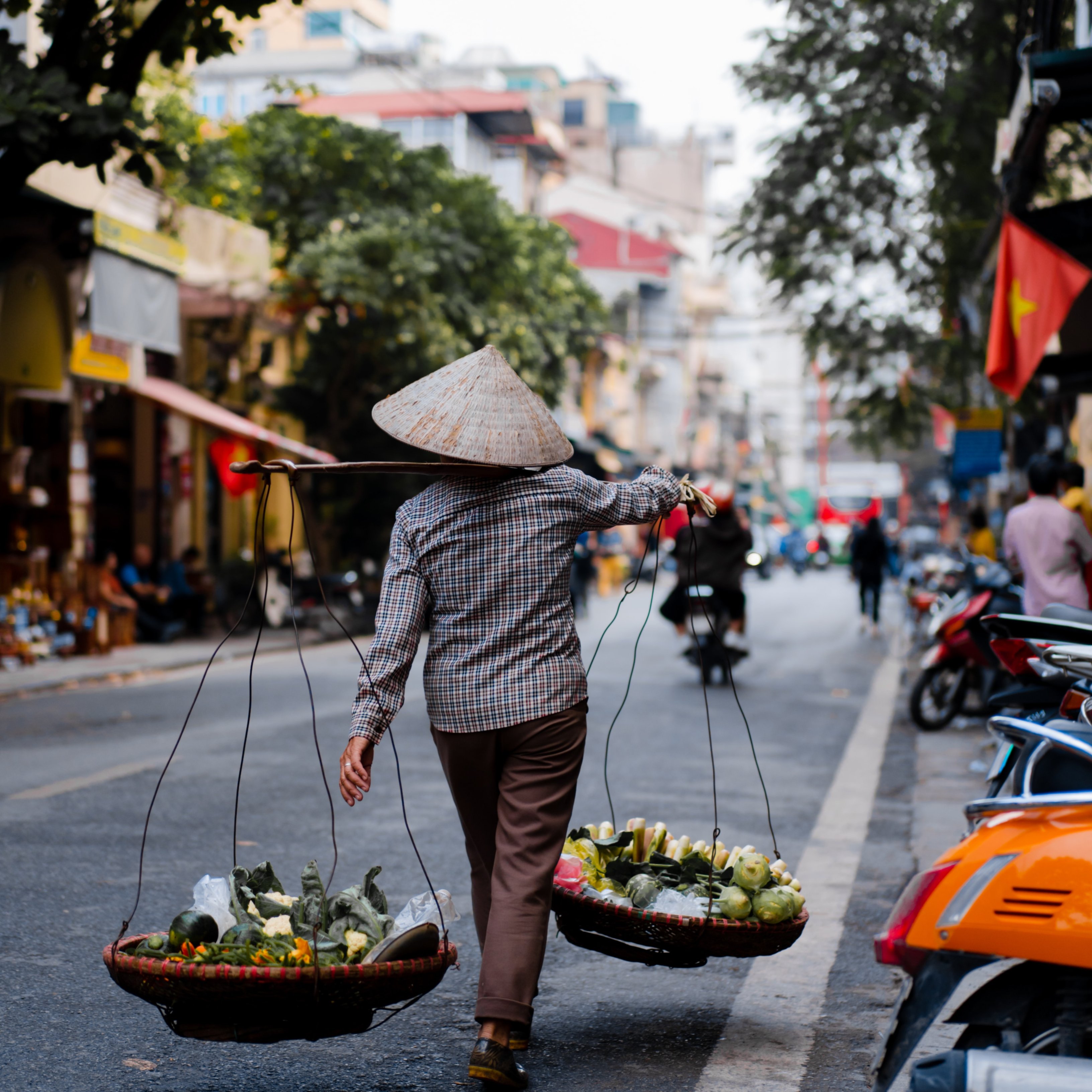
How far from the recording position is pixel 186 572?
2048 cm

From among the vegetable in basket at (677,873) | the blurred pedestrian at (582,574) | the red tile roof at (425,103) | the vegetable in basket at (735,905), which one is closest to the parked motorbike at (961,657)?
the vegetable in basket at (677,873)

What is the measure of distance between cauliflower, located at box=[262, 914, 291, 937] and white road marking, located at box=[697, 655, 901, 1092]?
110cm

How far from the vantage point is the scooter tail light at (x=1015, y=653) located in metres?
4.27

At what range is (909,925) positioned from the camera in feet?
9.44

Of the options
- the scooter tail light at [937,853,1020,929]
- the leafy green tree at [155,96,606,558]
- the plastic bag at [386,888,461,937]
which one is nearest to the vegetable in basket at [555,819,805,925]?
the plastic bag at [386,888,461,937]

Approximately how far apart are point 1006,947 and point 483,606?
1529 mm

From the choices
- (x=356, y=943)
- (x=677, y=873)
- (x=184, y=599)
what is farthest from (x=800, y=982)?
(x=184, y=599)

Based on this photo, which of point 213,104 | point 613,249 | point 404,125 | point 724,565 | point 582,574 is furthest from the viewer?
point 613,249

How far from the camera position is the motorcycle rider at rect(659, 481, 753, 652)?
13.7 m

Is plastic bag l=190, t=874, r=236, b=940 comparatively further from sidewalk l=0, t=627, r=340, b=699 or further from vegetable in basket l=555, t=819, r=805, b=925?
sidewalk l=0, t=627, r=340, b=699

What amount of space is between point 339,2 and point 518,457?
5781 cm

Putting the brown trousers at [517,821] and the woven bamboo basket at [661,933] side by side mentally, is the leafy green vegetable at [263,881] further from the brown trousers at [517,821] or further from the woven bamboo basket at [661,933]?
the woven bamboo basket at [661,933]

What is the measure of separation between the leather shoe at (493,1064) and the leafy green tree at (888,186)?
10.2 metres

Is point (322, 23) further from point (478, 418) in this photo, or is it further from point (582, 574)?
point (478, 418)
